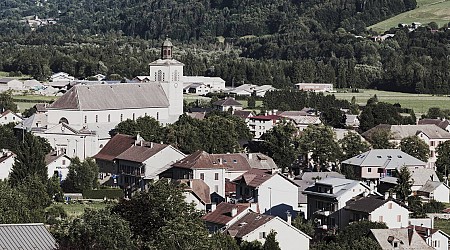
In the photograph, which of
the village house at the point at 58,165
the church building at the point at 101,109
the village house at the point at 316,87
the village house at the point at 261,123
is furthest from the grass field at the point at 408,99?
the village house at the point at 58,165

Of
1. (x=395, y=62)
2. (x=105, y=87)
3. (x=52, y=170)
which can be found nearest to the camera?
(x=52, y=170)

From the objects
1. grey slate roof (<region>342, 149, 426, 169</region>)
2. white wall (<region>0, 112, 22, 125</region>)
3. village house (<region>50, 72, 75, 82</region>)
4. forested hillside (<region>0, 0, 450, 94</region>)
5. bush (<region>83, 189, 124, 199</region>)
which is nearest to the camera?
bush (<region>83, 189, 124, 199</region>)

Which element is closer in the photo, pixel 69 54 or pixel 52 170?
pixel 52 170

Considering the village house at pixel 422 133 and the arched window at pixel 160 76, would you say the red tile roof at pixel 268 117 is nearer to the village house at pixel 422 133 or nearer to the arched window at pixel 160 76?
the arched window at pixel 160 76

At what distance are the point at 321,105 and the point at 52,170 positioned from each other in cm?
2975

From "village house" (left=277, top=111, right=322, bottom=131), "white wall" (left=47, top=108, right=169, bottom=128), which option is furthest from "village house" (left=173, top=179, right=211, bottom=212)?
"village house" (left=277, top=111, right=322, bottom=131)

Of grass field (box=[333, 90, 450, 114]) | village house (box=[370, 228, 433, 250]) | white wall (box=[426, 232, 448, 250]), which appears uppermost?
grass field (box=[333, 90, 450, 114])

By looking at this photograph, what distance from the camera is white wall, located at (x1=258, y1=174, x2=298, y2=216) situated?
36.4 metres

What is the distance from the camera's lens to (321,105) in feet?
234

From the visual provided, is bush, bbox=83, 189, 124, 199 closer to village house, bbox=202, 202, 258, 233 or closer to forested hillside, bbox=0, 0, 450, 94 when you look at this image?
village house, bbox=202, 202, 258, 233

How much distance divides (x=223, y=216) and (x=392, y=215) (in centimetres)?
480

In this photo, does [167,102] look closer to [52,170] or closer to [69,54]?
[52,170]

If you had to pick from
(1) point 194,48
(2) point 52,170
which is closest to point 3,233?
(2) point 52,170

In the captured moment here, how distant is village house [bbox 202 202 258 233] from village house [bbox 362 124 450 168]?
2260cm
